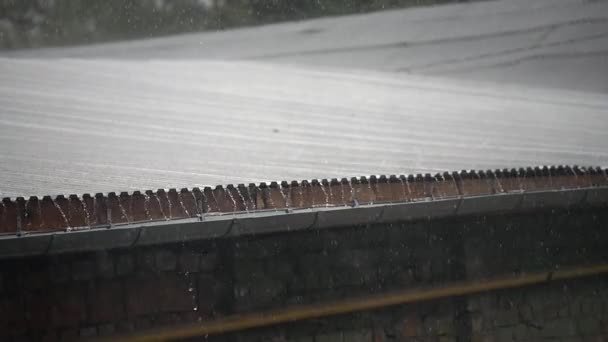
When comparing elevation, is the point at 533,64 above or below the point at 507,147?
above

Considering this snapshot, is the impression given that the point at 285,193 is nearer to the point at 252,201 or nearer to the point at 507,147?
the point at 252,201

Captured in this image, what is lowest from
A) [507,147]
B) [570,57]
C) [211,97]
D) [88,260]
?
[88,260]

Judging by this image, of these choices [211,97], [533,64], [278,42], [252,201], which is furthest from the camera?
[278,42]

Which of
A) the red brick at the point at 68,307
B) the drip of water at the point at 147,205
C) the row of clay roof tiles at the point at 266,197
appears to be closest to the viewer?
the row of clay roof tiles at the point at 266,197

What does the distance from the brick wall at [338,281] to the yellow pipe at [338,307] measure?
5 centimetres

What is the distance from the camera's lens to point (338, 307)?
18.4 feet

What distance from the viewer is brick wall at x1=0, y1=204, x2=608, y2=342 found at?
15.9ft

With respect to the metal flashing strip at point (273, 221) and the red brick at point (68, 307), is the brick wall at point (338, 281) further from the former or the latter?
the metal flashing strip at point (273, 221)

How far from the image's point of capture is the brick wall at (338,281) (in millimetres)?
4855

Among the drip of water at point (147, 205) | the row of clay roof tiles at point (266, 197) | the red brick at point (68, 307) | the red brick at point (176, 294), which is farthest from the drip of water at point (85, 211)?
the red brick at point (176, 294)

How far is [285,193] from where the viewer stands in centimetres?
493

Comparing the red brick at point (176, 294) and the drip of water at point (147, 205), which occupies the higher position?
the drip of water at point (147, 205)

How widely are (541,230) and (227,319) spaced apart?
7.66ft

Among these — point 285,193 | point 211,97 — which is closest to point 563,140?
point 211,97
